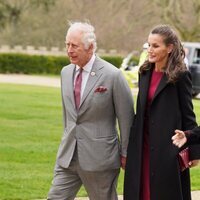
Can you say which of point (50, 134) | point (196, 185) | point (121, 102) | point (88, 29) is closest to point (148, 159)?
point (121, 102)

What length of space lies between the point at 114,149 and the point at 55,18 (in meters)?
46.6

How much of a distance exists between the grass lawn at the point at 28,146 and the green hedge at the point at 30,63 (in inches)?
815

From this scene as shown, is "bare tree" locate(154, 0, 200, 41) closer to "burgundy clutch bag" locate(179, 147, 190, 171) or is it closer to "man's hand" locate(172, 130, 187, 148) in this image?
"burgundy clutch bag" locate(179, 147, 190, 171)

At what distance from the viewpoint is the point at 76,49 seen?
16.0 ft

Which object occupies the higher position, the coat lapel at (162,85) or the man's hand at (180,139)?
the coat lapel at (162,85)

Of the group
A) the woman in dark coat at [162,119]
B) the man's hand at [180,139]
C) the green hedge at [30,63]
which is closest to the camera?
the man's hand at [180,139]

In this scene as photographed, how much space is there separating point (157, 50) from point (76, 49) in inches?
22.8

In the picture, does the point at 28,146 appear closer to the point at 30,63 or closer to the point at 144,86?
the point at 144,86

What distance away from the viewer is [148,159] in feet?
15.7

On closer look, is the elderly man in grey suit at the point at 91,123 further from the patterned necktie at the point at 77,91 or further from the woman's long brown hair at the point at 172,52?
the woman's long brown hair at the point at 172,52

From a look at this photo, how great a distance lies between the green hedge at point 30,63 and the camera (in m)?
38.7

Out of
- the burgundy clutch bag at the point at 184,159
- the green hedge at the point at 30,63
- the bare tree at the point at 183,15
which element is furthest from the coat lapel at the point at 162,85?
the bare tree at the point at 183,15

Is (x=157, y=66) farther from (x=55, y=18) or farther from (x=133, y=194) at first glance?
(x=55, y=18)

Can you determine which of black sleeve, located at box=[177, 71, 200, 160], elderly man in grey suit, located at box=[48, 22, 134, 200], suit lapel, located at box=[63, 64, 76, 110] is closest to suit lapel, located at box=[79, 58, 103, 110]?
elderly man in grey suit, located at box=[48, 22, 134, 200]
